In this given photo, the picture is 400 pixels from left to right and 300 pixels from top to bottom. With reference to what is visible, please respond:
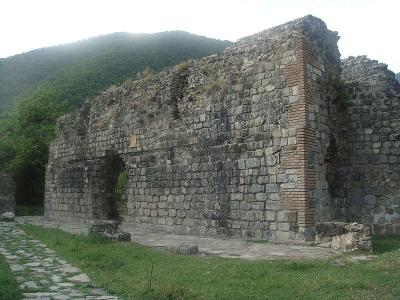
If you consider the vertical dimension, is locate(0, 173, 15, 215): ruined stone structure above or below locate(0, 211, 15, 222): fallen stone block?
above

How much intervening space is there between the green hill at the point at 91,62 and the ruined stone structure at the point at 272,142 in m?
27.2

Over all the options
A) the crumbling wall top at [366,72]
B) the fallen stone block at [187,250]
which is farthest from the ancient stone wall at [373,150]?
the fallen stone block at [187,250]

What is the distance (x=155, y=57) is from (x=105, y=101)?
3409 centimetres

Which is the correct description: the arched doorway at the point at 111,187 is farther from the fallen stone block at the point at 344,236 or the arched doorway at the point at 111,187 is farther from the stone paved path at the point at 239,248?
the fallen stone block at the point at 344,236

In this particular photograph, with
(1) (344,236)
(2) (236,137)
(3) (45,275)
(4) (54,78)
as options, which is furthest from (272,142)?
(4) (54,78)

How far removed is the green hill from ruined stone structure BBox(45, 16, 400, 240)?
27.2m

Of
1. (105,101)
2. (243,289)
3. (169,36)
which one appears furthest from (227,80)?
(169,36)

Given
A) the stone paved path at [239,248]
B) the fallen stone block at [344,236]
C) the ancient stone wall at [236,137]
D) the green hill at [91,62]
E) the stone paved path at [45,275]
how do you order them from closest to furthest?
the stone paved path at [45,275] < the stone paved path at [239,248] < the fallen stone block at [344,236] < the ancient stone wall at [236,137] < the green hill at [91,62]

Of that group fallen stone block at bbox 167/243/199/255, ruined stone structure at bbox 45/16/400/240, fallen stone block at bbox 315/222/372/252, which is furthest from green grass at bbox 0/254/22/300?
fallen stone block at bbox 315/222/372/252

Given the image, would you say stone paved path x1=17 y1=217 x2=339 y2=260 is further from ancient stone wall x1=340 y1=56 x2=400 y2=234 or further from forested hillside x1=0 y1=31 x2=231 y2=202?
forested hillside x1=0 y1=31 x2=231 y2=202

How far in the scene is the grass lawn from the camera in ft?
19.8

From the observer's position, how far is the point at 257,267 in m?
7.65

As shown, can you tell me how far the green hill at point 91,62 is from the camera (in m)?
44.4

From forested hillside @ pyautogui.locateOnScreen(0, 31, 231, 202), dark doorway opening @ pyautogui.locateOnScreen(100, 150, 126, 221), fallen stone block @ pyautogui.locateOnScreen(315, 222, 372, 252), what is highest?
forested hillside @ pyautogui.locateOnScreen(0, 31, 231, 202)
